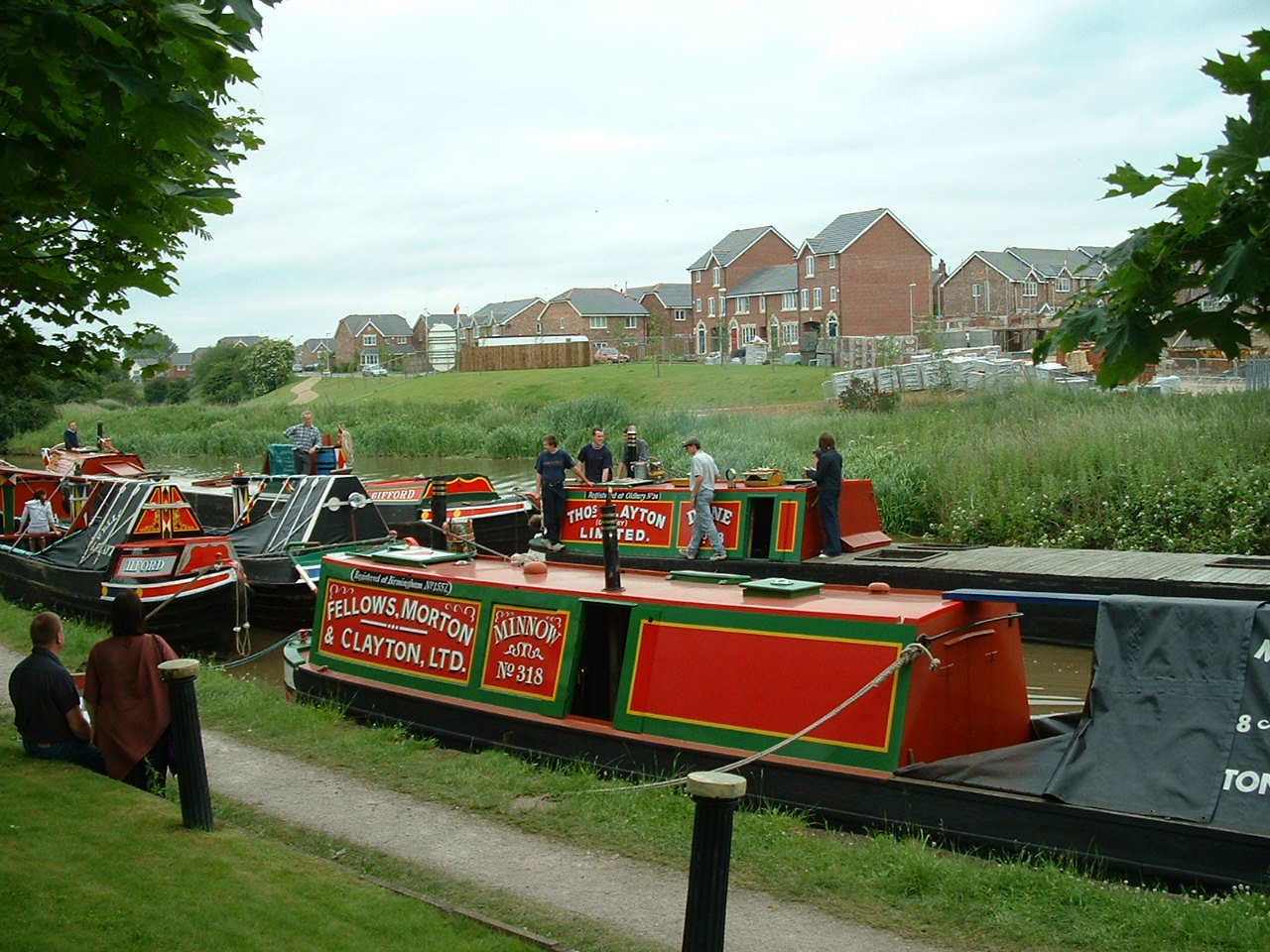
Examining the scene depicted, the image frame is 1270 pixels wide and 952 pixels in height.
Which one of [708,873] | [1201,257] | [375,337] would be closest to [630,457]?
[708,873]

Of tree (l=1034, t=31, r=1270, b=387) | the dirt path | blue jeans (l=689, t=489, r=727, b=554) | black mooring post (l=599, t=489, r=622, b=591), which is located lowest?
the dirt path

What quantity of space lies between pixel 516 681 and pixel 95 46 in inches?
244

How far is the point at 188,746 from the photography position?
6742 mm

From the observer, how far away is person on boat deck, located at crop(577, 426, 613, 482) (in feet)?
63.8

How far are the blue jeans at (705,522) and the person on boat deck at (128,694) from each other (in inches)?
408

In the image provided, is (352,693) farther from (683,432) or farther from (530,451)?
(530,451)

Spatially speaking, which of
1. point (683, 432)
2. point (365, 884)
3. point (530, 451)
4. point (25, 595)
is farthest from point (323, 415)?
point (365, 884)

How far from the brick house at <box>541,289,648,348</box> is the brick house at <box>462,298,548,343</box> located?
5.37 feet

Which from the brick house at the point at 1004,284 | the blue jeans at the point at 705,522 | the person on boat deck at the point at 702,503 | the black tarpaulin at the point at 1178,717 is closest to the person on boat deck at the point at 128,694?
the black tarpaulin at the point at 1178,717

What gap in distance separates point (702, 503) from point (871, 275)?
54529mm

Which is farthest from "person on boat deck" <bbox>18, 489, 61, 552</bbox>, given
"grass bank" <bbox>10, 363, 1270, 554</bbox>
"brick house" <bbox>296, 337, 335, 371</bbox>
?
"brick house" <bbox>296, 337, 335, 371</bbox>

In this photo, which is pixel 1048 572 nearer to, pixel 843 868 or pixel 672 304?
A: pixel 843 868

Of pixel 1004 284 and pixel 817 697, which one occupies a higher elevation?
pixel 1004 284

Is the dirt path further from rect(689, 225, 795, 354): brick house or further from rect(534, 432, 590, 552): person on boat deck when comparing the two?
rect(689, 225, 795, 354): brick house
